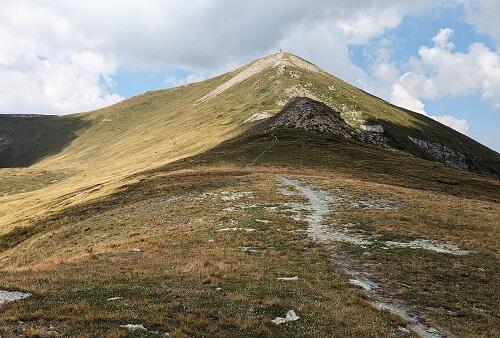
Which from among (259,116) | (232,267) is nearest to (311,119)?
(259,116)

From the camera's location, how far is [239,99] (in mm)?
189250

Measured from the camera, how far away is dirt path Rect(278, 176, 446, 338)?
20.3 m

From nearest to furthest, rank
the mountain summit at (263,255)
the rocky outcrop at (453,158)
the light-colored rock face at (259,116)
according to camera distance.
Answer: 1. the mountain summit at (263,255)
2. the light-colored rock face at (259,116)
3. the rocky outcrop at (453,158)

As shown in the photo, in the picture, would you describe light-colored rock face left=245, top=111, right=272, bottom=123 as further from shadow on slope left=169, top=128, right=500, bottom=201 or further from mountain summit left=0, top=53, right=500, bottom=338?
mountain summit left=0, top=53, right=500, bottom=338

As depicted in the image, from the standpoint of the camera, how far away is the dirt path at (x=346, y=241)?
20297 millimetres

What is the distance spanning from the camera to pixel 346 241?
121ft

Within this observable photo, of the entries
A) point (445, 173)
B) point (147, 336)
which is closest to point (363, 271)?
point (147, 336)

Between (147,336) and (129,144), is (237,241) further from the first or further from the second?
(129,144)

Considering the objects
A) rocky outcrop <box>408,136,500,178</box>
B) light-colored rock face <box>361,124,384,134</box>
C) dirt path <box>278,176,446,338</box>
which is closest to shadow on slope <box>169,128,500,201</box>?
dirt path <box>278,176,446,338</box>

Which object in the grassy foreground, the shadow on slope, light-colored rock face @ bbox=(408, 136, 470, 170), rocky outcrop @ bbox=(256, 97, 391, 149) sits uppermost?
rocky outcrop @ bbox=(256, 97, 391, 149)

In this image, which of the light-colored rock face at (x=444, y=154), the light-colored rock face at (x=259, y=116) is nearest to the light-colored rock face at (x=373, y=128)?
the light-colored rock face at (x=444, y=154)

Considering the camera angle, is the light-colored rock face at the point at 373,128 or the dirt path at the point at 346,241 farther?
the light-colored rock face at the point at 373,128

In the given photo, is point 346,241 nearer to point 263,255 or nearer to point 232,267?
point 263,255

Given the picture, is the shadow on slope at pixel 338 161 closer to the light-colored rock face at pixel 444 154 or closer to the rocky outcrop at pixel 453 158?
the light-colored rock face at pixel 444 154
